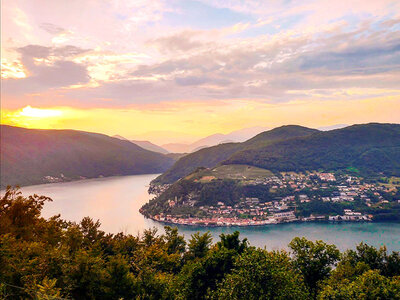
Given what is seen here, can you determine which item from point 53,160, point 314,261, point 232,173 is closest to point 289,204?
point 232,173

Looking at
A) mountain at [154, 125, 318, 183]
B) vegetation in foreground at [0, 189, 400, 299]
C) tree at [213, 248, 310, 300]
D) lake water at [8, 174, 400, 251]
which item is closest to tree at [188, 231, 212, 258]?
vegetation in foreground at [0, 189, 400, 299]

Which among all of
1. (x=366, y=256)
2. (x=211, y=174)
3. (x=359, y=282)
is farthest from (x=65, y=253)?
(x=211, y=174)

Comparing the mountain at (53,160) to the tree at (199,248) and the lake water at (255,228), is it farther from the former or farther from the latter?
the tree at (199,248)

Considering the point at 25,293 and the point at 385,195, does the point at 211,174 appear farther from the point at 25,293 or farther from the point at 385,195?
the point at 25,293

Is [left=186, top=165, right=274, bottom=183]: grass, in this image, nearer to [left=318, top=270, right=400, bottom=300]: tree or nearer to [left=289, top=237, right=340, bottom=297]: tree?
[left=289, top=237, right=340, bottom=297]: tree

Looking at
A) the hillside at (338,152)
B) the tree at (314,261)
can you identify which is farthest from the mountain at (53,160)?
the tree at (314,261)
